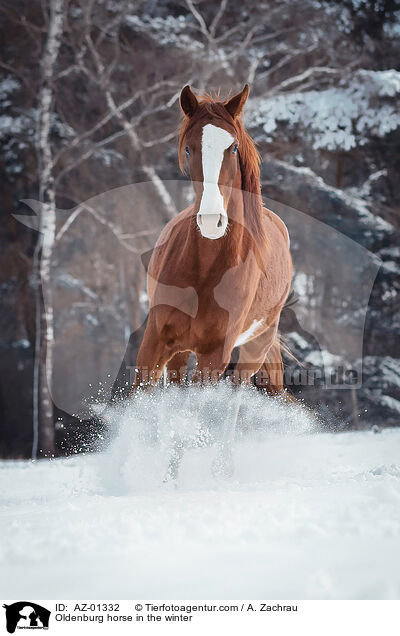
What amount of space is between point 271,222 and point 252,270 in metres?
1.09

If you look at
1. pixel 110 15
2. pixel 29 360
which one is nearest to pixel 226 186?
pixel 110 15

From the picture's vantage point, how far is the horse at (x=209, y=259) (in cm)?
281

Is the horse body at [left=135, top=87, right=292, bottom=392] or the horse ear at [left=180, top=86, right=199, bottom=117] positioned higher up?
the horse ear at [left=180, top=86, right=199, bottom=117]

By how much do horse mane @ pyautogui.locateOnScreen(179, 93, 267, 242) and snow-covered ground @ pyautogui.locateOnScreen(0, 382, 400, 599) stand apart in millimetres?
1044

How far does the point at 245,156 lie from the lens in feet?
10.1

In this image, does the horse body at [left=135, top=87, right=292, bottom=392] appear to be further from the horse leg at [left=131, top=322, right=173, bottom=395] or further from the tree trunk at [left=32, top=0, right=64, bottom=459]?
the tree trunk at [left=32, top=0, right=64, bottom=459]

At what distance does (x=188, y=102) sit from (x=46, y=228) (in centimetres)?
487

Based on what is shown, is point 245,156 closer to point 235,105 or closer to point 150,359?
point 235,105

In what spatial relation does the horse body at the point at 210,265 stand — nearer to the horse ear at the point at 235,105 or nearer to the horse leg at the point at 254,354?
the horse ear at the point at 235,105

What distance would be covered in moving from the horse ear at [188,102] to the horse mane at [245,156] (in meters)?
0.02

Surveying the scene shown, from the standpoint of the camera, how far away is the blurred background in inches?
316

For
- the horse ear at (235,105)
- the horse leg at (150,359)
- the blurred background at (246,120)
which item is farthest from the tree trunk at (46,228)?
the horse ear at (235,105)
